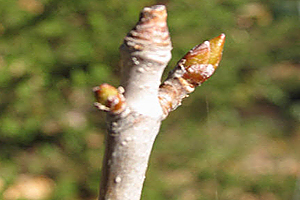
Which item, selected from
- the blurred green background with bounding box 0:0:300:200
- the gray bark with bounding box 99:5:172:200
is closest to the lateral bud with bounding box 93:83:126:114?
the gray bark with bounding box 99:5:172:200

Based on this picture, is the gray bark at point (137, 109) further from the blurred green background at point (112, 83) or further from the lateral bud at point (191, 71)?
the blurred green background at point (112, 83)

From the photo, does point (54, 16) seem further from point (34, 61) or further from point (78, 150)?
point (78, 150)

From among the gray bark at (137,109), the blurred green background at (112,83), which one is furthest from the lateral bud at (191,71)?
the blurred green background at (112,83)

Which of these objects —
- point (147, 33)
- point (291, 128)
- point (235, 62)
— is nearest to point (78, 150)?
point (235, 62)

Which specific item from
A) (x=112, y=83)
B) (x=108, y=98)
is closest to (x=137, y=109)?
(x=108, y=98)

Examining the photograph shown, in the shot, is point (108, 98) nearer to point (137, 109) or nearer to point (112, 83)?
point (137, 109)

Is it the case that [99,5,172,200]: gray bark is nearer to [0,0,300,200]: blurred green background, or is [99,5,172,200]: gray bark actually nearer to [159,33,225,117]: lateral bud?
[159,33,225,117]: lateral bud
